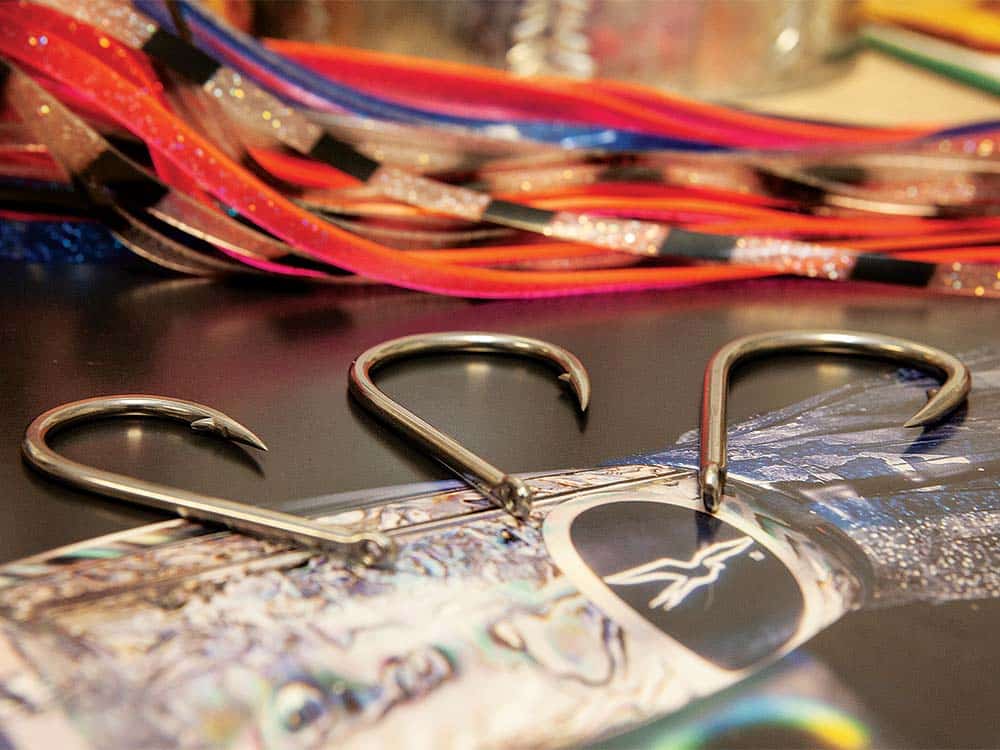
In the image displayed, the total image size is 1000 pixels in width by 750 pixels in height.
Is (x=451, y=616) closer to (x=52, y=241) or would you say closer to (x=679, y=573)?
(x=679, y=573)

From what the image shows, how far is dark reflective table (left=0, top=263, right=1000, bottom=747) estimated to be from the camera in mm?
337

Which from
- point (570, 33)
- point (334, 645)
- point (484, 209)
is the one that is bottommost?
point (334, 645)

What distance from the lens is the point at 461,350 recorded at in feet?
1.74

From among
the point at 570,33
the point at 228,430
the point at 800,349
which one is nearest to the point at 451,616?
the point at 228,430

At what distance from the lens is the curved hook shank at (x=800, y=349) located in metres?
0.42

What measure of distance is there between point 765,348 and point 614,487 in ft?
0.56

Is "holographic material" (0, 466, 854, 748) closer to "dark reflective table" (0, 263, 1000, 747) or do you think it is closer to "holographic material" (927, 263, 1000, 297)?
"dark reflective table" (0, 263, 1000, 747)

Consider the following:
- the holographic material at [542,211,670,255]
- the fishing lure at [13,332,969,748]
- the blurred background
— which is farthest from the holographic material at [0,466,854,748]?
the blurred background

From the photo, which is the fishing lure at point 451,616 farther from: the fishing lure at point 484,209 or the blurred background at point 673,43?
the blurred background at point 673,43

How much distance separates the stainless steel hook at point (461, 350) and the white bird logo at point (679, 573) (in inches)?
2.0

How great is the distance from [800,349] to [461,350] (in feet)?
0.59

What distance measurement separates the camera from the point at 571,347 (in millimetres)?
552

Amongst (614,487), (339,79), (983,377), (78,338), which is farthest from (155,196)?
(983,377)

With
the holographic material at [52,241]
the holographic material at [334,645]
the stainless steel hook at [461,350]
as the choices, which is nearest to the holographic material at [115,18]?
the holographic material at [52,241]
